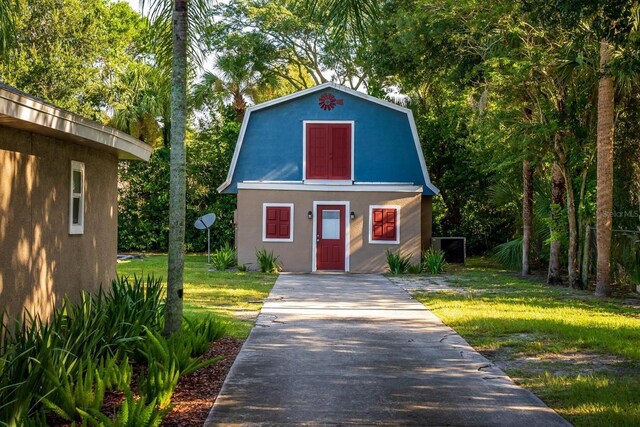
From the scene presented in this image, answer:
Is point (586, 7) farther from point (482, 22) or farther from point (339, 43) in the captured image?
point (482, 22)

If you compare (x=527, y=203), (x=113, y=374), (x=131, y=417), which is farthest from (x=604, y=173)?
(x=131, y=417)

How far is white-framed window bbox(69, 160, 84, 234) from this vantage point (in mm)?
10336

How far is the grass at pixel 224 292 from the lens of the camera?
1259 centimetres

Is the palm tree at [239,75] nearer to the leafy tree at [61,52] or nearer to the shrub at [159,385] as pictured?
the leafy tree at [61,52]

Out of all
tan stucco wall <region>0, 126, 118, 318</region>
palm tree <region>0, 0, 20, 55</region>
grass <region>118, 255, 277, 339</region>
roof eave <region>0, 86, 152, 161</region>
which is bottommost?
grass <region>118, 255, 277, 339</region>

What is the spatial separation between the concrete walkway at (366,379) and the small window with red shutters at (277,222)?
34.8ft

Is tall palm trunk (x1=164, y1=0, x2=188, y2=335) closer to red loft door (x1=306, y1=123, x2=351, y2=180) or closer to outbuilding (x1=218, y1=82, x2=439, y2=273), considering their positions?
outbuilding (x1=218, y1=82, x2=439, y2=273)

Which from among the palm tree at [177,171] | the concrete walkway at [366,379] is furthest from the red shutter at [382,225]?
the palm tree at [177,171]

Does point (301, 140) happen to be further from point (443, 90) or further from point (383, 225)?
point (443, 90)

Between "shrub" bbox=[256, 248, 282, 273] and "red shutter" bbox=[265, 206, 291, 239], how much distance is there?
0.55 meters

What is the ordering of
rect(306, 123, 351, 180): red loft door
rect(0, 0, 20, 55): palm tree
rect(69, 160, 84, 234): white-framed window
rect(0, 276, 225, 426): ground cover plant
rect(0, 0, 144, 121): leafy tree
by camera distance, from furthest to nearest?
rect(0, 0, 144, 121): leafy tree
rect(306, 123, 351, 180): red loft door
rect(69, 160, 84, 234): white-framed window
rect(0, 0, 20, 55): palm tree
rect(0, 276, 225, 426): ground cover plant

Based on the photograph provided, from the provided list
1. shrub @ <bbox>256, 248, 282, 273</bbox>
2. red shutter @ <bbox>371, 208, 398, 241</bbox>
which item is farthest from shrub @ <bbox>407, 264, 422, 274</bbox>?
shrub @ <bbox>256, 248, 282, 273</bbox>

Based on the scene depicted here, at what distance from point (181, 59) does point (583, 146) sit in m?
12.1

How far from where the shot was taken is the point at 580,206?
19031mm
